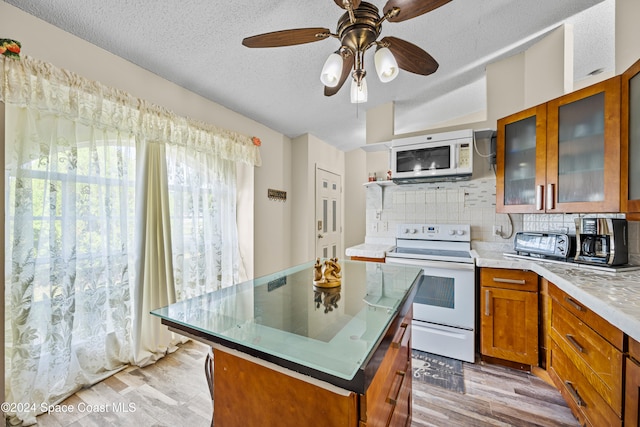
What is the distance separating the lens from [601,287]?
4.38 ft

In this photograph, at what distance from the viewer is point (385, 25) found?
6.41ft

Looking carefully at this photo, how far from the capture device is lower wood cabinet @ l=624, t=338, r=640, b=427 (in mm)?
998

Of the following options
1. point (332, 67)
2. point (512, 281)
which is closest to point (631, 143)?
point (512, 281)

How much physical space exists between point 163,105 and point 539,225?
3.45m

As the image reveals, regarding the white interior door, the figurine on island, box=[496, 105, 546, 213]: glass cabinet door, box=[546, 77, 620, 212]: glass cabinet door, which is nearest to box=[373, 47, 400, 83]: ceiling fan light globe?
the figurine on island

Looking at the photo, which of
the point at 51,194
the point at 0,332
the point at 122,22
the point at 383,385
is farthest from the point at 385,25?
the point at 0,332

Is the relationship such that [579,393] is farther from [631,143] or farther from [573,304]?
[631,143]

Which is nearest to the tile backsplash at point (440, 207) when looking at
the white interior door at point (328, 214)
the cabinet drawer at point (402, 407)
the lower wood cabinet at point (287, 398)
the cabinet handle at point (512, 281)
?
the cabinet handle at point (512, 281)

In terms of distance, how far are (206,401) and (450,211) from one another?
2.74 m

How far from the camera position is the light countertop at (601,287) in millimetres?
1019

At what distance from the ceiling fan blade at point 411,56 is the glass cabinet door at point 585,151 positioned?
3.47 feet

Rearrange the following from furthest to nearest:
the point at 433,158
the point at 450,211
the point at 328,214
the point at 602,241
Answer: the point at 328,214, the point at 450,211, the point at 433,158, the point at 602,241

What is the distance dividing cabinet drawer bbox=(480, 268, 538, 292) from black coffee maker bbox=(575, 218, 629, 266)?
32 cm

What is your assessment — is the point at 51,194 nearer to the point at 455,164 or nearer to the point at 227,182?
the point at 227,182
